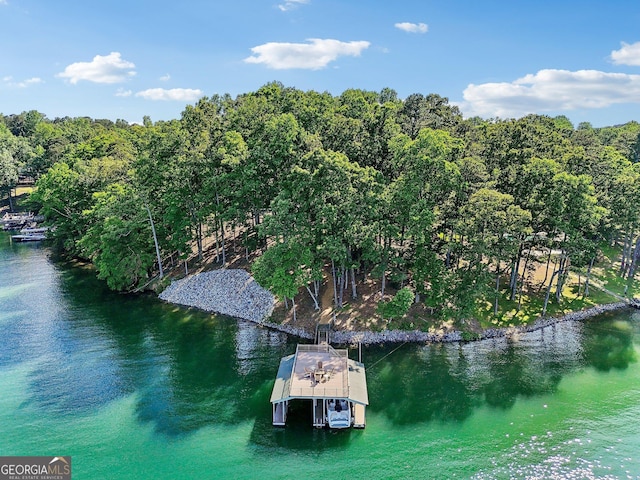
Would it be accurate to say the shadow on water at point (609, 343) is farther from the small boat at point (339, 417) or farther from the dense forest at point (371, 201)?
the small boat at point (339, 417)

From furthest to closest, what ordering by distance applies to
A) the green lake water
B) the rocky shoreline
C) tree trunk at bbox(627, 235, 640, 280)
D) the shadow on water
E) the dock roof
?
1. tree trunk at bbox(627, 235, 640, 280)
2. the rocky shoreline
3. the shadow on water
4. the dock roof
5. the green lake water

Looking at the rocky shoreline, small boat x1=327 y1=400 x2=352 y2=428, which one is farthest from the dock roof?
the rocky shoreline

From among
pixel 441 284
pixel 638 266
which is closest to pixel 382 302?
pixel 441 284

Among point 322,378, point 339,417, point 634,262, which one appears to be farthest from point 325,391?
point 634,262

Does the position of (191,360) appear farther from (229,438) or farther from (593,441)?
(593,441)

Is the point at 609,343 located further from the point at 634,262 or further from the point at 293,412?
the point at 293,412

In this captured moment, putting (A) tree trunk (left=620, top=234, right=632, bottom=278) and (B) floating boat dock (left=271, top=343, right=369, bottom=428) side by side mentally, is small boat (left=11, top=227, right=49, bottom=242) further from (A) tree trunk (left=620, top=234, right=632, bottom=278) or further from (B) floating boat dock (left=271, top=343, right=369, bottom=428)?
(A) tree trunk (left=620, top=234, right=632, bottom=278)
